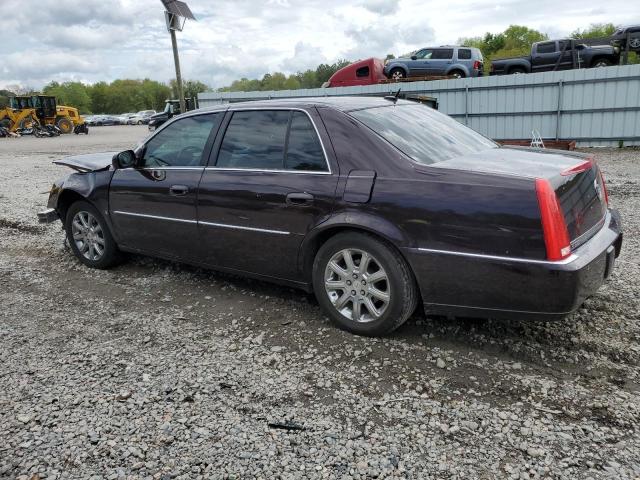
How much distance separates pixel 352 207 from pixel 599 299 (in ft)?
7.13

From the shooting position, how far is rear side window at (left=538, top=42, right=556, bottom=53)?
20172 mm

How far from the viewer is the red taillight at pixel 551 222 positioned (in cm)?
284

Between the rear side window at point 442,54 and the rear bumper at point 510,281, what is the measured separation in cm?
1960

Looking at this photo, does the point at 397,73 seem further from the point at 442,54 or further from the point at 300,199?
the point at 300,199

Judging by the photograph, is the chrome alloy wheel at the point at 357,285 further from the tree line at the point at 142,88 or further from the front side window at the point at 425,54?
the tree line at the point at 142,88

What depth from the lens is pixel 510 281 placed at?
2.98m

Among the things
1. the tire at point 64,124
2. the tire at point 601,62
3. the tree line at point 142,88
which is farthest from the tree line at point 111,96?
the tire at point 601,62

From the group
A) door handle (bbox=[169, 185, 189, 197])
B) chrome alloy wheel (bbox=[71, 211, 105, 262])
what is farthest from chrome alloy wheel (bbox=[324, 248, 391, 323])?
chrome alloy wheel (bbox=[71, 211, 105, 262])

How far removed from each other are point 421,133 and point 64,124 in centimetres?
4055

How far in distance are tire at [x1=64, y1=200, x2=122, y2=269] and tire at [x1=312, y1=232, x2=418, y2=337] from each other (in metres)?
2.55

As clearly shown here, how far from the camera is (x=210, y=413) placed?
284 cm

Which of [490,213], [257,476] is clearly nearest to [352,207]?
[490,213]

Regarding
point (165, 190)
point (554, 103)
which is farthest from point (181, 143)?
point (554, 103)

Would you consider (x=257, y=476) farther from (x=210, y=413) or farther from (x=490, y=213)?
(x=490, y=213)
